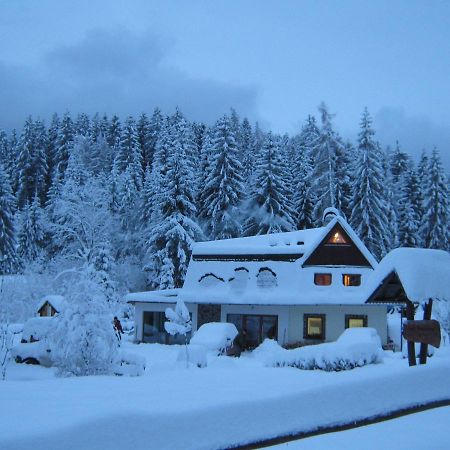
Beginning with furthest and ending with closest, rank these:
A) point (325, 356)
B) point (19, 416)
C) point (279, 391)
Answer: point (325, 356)
point (279, 391)
point (19, 416)

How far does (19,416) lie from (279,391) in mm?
3062

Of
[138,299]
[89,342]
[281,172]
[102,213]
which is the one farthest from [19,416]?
[281,172]

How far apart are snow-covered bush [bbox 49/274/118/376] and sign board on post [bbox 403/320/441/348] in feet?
31.5

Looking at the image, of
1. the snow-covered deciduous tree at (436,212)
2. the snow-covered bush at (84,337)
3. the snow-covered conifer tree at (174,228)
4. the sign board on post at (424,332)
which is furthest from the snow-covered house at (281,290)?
the snow-covered deciduous tree at (436,212)

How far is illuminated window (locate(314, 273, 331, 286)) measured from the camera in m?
A: 32.3

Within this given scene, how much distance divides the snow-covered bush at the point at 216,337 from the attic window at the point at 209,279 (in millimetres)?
A: 5867

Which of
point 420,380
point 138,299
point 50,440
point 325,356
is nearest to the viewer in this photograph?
point 50,440

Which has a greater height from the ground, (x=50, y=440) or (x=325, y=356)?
(x=50, y=440)

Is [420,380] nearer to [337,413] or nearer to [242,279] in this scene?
[337,413]

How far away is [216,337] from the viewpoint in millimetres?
26438

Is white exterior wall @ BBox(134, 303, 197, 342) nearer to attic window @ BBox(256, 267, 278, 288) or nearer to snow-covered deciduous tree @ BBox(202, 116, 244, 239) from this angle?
attic window @ BBox(256, 267, 278, 288)

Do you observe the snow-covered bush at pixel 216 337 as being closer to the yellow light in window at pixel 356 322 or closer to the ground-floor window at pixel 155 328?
the ground-floor window at pixel 155 328

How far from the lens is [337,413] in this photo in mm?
7066

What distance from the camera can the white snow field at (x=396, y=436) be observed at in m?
7.27
